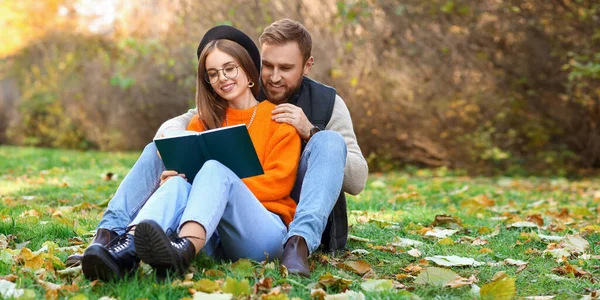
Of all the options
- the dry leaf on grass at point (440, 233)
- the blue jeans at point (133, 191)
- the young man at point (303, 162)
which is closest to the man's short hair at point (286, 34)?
the young man at point (303, 162)

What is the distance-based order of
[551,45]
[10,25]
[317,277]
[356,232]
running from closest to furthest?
[317,277] < [356,232] < [551,45] < [10,25]

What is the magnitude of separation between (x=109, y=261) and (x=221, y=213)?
0.46 metres

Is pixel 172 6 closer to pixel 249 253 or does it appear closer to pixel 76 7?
pixel 249 253

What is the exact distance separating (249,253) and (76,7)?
2015 cm

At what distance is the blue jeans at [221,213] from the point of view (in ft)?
8.22

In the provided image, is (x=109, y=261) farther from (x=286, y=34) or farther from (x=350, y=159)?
(x=286, y=34)

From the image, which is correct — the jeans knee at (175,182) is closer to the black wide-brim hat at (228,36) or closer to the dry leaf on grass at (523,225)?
the black wide-brim hat at (228,36)

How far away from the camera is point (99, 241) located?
2.70m

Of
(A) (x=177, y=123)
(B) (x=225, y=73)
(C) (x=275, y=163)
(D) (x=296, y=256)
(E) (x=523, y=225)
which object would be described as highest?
(B) (x=225, y=73)

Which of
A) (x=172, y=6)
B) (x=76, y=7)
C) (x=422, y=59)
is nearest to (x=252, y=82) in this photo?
(x=422, y=59)

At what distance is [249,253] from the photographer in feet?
9.15

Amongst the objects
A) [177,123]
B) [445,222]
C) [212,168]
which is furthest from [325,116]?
[445,222]

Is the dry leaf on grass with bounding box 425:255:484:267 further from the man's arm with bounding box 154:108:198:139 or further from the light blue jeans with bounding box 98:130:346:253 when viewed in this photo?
Answer: the man's arm with bounding box 154:108:198:139

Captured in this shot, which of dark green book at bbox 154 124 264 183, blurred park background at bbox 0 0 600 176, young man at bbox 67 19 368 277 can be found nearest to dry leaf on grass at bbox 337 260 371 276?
young man at bbox 67 19 368 277
